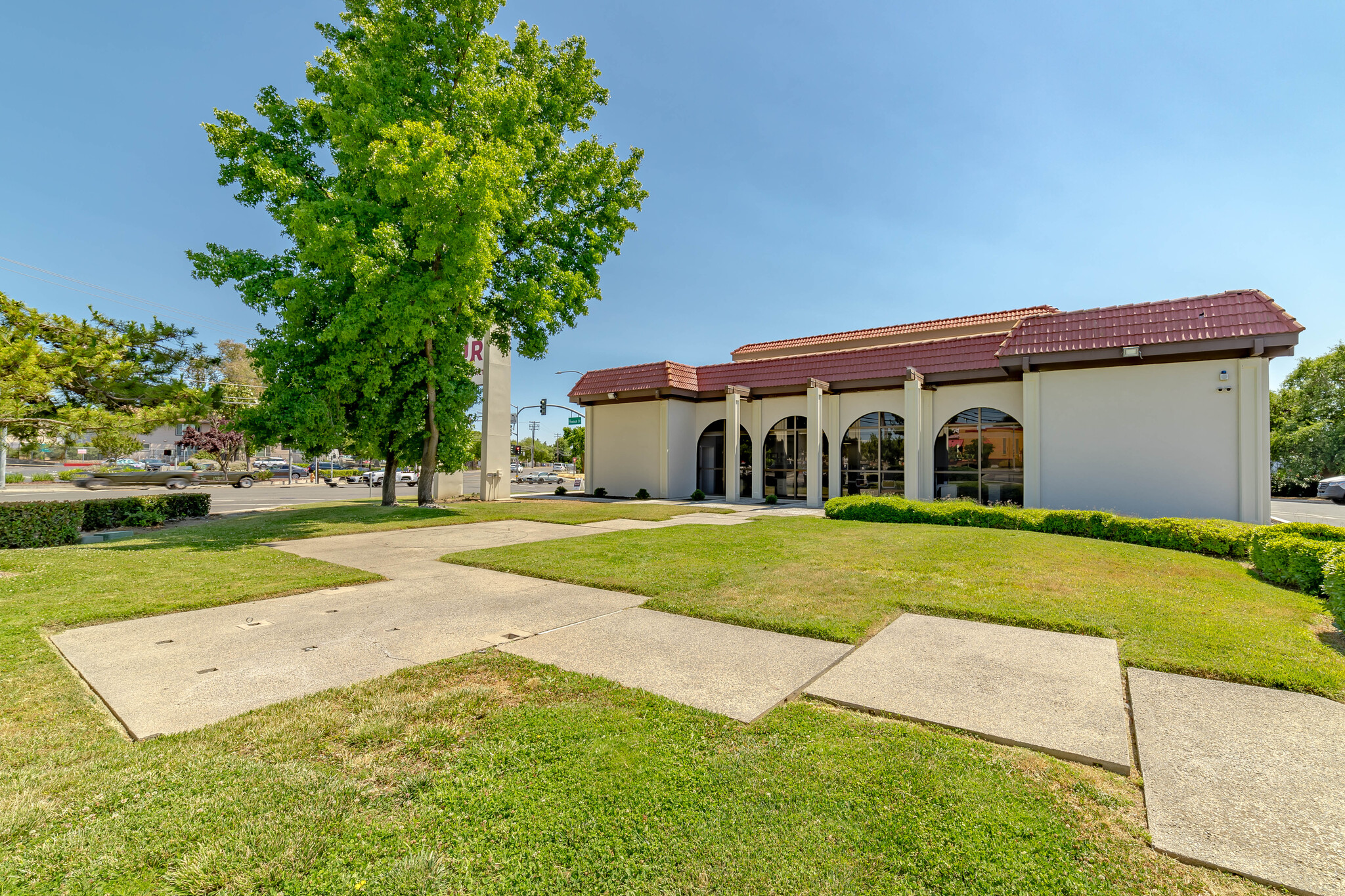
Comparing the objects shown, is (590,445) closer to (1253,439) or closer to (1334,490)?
(1253,439)

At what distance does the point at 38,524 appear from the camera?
10.6 m

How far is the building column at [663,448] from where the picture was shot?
24.6 meters

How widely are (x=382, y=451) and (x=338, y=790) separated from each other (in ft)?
52.9

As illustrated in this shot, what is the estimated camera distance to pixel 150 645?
484 cm

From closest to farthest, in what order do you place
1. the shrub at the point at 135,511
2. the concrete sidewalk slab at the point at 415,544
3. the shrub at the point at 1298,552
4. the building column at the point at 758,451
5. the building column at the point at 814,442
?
1. the shrub at the point at 1298,552
2. the concrete sidewalk slab at the point at 415,544
3. the shrub at the point at 135,511
4. the building column at the point at 814,442
5. the building column at the point at 758,451

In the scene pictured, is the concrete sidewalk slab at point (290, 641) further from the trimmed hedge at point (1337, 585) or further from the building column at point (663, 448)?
the building column at point (663, 448)

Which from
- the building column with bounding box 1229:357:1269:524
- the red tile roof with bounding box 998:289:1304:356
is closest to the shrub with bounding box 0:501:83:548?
the red tile roof with bounding box 998:289:1304:356

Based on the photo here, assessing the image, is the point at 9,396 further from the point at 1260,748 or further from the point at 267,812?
the point at 1260,748

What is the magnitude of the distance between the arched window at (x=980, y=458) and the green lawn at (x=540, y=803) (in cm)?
1759

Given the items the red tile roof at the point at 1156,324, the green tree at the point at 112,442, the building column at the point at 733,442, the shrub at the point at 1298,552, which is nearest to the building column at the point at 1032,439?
the red tile roof at the point at 1156,324

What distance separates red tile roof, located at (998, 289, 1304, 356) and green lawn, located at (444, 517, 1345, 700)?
22.8 ft

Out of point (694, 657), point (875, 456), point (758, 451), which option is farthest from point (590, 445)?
point (694, 657)

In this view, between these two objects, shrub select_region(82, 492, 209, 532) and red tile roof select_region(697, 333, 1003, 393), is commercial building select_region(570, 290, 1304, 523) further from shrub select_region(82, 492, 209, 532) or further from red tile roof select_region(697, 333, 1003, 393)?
shrub select_region(82, 492, 209, 532)

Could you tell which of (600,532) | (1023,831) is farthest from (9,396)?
(1023,831)
